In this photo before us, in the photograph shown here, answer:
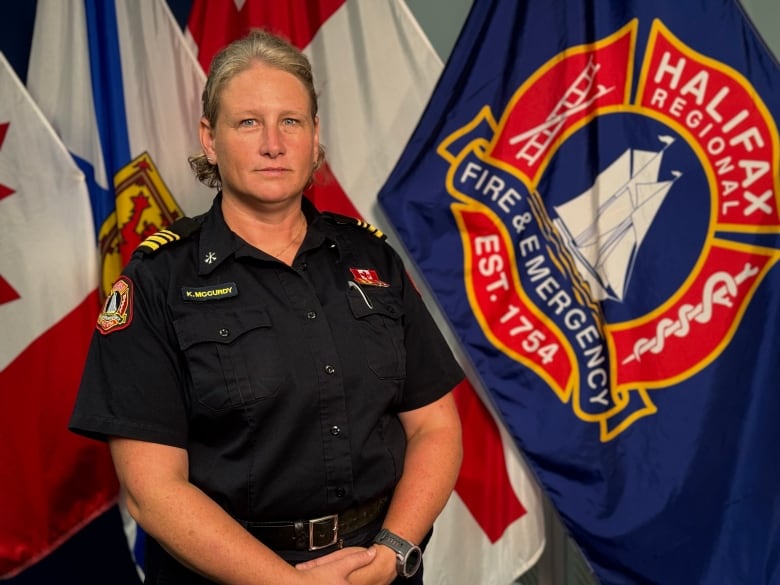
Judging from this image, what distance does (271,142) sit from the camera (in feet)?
3.71

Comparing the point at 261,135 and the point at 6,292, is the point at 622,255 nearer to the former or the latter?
the point at 261,135

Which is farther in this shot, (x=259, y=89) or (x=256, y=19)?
(x=256, y=19)

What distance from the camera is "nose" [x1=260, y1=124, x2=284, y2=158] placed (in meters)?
1.13

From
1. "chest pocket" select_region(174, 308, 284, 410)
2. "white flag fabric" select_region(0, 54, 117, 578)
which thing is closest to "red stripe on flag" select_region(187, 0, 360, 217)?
"white flag fabric" select_region(0, 54, 117, 578)

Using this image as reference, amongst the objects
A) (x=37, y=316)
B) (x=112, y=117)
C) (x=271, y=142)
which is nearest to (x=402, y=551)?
(x=271, y=142)

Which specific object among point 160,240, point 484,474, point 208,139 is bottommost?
point 484,474

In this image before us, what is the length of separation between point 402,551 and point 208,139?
61cm

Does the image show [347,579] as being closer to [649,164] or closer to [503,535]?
[503,535]

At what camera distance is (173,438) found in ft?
3.48

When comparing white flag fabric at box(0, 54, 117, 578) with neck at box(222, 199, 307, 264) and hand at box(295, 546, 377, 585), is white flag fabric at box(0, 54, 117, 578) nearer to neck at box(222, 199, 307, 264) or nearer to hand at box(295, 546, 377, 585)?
neck at box(222, 199, 307, 264)

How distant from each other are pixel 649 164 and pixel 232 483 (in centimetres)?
103

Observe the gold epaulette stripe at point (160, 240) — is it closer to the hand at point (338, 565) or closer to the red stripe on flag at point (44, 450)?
the hand at point (338, 565)

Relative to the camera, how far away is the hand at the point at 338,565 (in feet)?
3.53

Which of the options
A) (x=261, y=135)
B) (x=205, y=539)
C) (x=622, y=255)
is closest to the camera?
(x=205, y=539)
